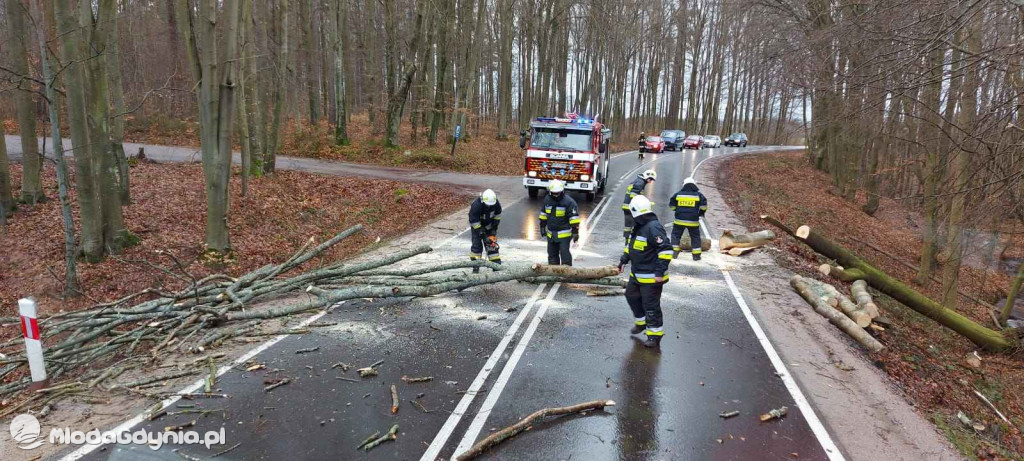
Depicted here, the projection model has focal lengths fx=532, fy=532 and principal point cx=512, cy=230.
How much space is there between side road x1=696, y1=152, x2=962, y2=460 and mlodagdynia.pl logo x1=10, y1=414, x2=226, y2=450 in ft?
18.1

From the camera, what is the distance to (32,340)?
5.11 metres

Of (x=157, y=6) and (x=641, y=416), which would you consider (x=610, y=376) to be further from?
(x=157, y=6)

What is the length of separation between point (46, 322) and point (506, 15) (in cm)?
2909

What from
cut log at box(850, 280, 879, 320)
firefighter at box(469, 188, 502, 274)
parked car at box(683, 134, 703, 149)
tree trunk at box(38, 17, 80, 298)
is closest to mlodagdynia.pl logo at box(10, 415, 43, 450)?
tree trunk at box(38, 17, 80, 298)

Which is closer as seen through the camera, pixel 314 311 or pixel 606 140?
pixel 314 311

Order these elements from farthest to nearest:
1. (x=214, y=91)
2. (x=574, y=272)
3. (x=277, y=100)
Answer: (x=277, y=100)
(x=214, y=91)
(x=574, y=272)

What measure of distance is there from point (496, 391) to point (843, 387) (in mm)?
3934

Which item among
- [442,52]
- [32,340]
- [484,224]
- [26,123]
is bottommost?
[32,340]

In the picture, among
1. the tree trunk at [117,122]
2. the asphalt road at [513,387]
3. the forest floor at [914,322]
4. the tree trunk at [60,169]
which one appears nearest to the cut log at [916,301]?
the forest floor at [914,322]

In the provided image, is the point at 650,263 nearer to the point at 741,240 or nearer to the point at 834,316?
the point at 834,316

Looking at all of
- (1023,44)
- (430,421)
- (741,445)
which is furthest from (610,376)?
(1023,44)

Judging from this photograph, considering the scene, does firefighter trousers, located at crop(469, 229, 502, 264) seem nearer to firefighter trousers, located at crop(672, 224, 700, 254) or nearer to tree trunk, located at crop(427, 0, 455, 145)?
firefighter trousers, located at crop(672, 224, 700, 254)

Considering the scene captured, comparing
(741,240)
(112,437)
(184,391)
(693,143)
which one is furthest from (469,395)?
(693,143)

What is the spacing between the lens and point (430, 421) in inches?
188
